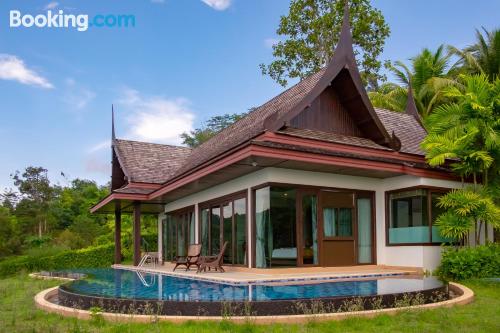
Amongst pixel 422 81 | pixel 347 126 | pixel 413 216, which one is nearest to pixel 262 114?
pixel 347 126

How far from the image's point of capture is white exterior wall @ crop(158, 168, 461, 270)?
12734 mm

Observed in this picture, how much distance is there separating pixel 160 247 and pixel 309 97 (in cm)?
1153

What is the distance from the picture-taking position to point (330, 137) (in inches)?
549

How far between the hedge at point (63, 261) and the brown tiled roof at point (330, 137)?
14.7 m

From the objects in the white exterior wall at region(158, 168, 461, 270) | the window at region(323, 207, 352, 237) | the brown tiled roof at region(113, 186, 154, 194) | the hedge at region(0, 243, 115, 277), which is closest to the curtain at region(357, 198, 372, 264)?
the white exterior wall at region(158, 168, 461, 270)

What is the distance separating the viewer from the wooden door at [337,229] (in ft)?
43.4

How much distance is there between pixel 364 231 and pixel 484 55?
17.9 m

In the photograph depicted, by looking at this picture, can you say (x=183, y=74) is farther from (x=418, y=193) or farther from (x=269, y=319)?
(x=269, y=319)

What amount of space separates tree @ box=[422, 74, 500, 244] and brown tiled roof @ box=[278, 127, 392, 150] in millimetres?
2095

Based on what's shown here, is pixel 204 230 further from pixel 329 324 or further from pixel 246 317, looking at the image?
pixel 329 324

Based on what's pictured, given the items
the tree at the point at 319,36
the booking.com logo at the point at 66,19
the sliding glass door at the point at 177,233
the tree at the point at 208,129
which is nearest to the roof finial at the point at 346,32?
the booking.com logo at the point at 66,19

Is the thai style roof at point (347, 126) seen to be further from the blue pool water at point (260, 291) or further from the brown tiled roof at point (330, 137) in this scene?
the blue pool water at point (260, 291)

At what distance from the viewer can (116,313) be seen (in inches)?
280

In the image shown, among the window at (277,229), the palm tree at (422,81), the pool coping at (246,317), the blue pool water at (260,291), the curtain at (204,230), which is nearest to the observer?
the pool coping at (246,317)
